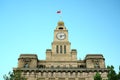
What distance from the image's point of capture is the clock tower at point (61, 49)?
243 ft

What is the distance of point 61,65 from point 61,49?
6515 mm

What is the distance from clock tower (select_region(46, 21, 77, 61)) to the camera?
74.1m

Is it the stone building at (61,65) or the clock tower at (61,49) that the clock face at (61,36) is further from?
Answer: the stone building at (61,65)

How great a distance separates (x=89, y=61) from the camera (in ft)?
233

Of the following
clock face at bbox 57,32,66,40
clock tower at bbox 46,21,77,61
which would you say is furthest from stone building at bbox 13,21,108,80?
clock face at bbox 57,32,66,40

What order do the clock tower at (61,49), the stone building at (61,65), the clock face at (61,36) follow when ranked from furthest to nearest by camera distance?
the clock face at (61,36), the clock tower at (61,49), the stone building at (61,65)

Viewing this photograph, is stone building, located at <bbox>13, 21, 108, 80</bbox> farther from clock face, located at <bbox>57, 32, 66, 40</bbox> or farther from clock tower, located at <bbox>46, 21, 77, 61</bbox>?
clock face, located at <bbox>57, 32, 66, 40</bbox>

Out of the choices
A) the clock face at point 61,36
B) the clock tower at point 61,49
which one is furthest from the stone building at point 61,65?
the clock face at point 61,36

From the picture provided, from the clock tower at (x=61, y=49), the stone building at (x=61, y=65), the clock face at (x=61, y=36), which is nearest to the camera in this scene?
the stone building at (x=61, y=65)

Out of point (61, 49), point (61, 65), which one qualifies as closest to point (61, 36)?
point (61, 49)

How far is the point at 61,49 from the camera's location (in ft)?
251

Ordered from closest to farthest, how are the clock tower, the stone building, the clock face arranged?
the stone building → the clock tower → the clock face

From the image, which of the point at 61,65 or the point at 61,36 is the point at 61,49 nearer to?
the point at 61,36

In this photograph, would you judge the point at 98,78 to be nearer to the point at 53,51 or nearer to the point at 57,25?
the point at 53,51
